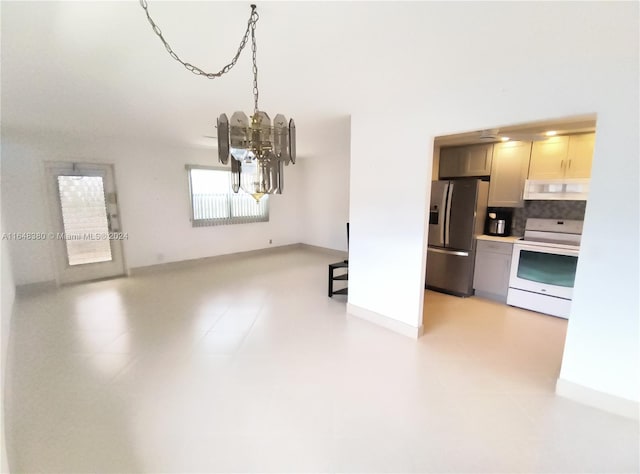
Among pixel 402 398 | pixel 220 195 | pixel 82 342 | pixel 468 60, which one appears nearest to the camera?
pixel 468 60

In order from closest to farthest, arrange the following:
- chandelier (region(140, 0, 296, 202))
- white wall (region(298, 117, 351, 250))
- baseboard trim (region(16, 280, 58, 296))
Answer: chandelier (region(140, 0, 296, 202))
baseboard trim (region(16, 280, 58, 296))
white wall (region(298, 117, 351, 250))

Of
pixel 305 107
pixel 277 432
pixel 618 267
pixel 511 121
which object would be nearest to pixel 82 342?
pixel 277 432

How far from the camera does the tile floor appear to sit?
159cm

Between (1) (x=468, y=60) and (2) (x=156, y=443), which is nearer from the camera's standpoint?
(2) (x=156, y=443)

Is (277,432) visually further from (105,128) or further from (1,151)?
(1,151)

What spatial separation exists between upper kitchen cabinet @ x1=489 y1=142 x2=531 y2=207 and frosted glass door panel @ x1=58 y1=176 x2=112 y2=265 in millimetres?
6219

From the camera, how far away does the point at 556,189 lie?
3.38 m

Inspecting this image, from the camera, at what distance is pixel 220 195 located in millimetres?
6051

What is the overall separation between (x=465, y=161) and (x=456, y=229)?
3.64 feet

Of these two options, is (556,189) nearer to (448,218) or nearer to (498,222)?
(498,222)

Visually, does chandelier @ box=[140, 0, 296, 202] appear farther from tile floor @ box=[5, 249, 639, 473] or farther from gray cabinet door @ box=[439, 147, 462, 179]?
gray cabinet door @ box=[439, 147, 462, 179]

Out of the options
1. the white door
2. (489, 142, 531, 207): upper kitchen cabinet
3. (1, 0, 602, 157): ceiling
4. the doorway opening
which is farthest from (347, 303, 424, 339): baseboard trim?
the white door

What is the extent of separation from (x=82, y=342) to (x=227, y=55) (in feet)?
10.1

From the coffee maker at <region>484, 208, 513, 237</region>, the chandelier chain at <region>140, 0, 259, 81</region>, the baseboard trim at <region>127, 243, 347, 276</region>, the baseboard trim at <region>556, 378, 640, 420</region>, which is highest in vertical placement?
the chandelier chain at <region>140, 0, 259, 81</region>
